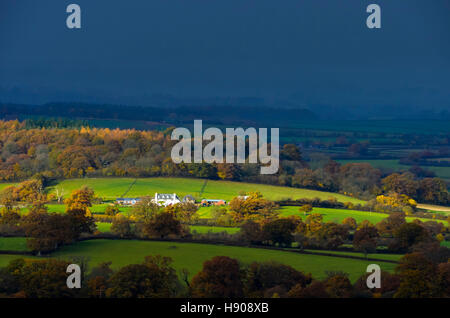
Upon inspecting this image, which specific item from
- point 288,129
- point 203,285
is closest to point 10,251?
point 203,285

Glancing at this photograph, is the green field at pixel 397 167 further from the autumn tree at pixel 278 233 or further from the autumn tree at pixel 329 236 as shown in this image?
the autumn tree at pixel 278 233

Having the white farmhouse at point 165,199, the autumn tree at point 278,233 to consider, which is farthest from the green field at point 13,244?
the white farmhouse at point 165,199

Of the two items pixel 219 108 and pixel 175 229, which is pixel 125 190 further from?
pixel 219 108

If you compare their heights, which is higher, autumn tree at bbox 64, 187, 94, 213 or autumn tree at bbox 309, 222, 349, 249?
autumn tree at bbox 64, 187, 94, 213

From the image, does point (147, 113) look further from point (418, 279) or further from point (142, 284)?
point (418, 279)

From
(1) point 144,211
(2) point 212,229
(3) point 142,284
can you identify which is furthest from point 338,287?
(1) point 144,211

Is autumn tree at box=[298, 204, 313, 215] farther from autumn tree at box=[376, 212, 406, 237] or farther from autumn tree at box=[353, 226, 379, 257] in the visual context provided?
autumn tree at box=[353, 226, 379, 257]

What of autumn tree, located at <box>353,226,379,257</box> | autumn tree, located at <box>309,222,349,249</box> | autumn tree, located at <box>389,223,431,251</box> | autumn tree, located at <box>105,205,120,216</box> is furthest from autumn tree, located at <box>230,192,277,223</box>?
autumn tree, located at <box>389,223,431,251</box>
